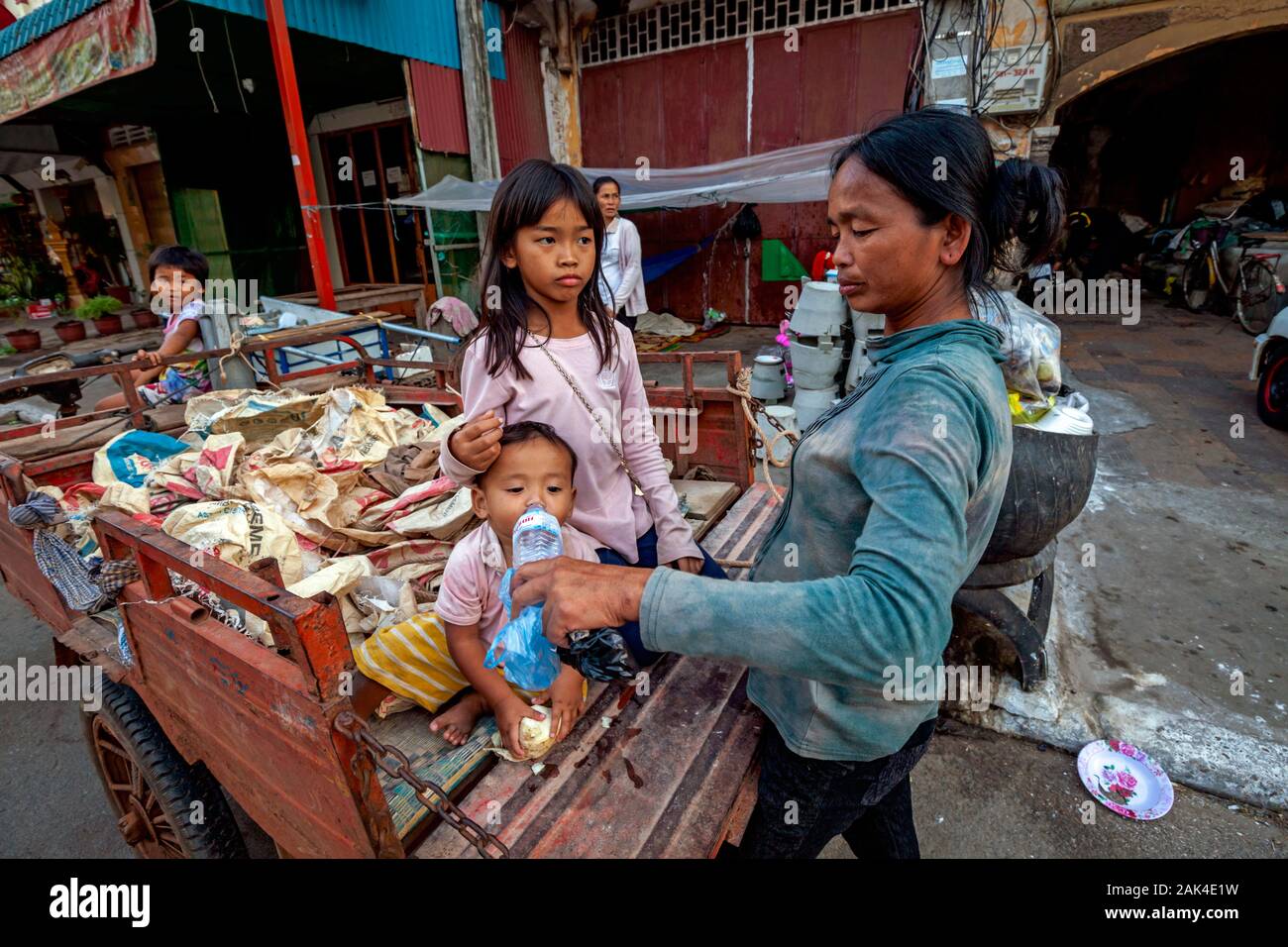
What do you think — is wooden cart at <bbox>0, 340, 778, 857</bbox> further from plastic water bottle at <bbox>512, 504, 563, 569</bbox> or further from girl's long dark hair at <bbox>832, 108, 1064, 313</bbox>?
girl's long dark hair at <bbox>832, 108, 1064, 313</bbox>

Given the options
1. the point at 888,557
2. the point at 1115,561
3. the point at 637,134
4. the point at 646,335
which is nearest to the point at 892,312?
the point at 888,557

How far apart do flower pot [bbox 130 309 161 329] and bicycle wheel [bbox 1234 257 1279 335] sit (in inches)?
708

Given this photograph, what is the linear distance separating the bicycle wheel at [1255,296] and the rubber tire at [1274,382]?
13.3ft

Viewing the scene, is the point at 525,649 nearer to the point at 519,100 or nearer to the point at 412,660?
the point at 412,660

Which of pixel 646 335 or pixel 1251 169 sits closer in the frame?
pixel 646 335

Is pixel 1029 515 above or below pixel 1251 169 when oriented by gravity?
below

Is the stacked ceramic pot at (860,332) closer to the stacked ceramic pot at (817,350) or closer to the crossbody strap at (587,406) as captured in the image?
the stacked ceramic pot at (817,350)

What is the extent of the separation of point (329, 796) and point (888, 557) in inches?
45.7

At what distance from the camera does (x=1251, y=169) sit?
1321 cm

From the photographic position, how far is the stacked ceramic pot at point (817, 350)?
5.61 metres

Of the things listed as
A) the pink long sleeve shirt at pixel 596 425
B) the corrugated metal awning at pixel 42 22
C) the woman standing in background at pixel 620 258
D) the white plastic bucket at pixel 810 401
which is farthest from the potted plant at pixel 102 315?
the pink long sleeve shirt at pixel 596 425

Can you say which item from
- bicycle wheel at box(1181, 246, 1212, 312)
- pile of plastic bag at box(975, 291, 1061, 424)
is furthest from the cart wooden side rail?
bicycle wheel at box(1181, 246, 1212, 312)

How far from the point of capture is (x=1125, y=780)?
2.51 meters

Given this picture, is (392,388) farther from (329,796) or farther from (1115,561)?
(1115,561)
